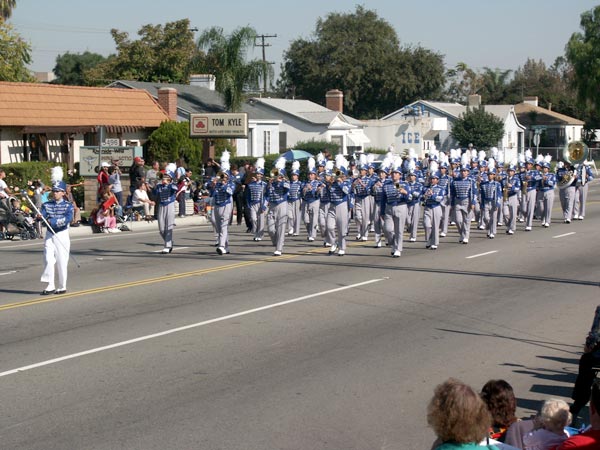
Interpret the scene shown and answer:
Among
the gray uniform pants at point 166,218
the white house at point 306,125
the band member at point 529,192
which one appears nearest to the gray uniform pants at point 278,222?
the gray uniform pants at point 166,218

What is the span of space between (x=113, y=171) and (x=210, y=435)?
22.6 metres

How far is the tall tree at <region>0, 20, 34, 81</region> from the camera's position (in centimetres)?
4869

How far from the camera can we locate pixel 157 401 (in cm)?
904

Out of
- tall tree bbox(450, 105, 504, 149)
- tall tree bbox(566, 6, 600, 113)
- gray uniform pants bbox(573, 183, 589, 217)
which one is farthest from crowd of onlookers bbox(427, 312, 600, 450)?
tall tree bbox(566, 6, 600, 113)

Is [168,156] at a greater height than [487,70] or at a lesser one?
lesser

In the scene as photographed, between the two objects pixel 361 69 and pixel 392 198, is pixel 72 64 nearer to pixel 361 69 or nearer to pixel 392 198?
pixel 361 69

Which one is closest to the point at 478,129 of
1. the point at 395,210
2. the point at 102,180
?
the point at 102,180

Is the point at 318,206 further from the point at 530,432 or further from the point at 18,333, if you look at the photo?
the point at 530,432

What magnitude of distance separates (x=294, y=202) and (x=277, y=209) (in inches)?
146

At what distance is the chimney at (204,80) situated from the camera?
58.4 meters

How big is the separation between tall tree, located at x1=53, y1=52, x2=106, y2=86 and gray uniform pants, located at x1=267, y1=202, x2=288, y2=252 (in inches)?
3521

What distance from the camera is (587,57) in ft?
240

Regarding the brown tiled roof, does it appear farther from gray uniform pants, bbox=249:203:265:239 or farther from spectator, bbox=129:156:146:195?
gray uniform pants, bbox=249:203:265:239

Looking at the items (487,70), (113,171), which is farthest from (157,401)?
(487,70)
